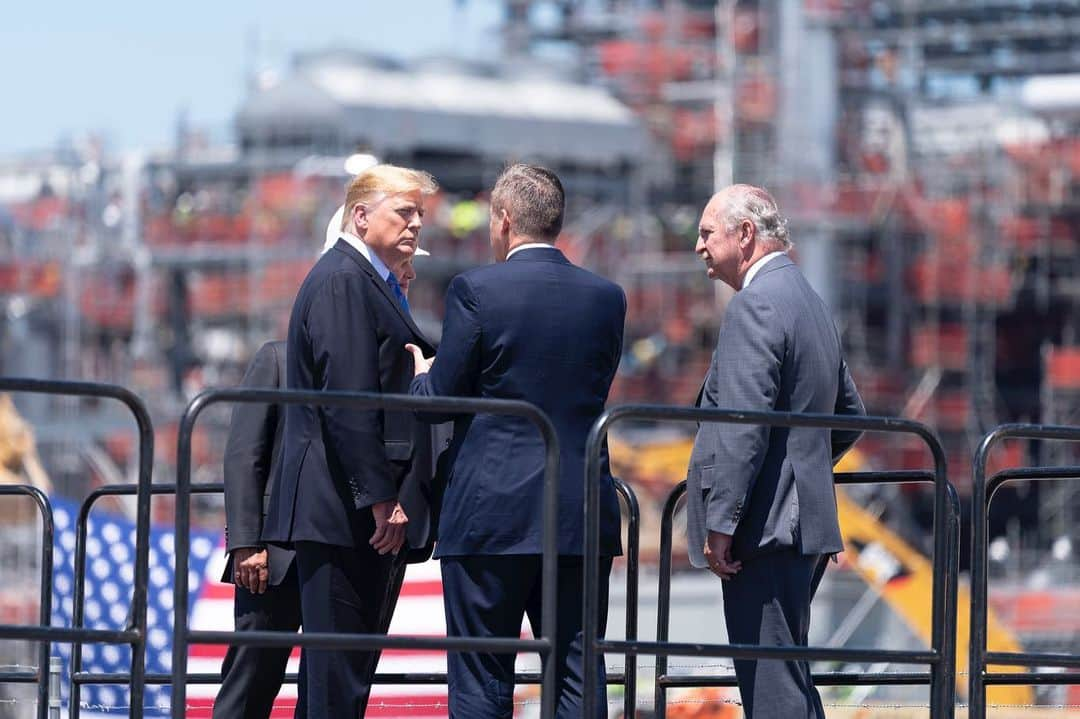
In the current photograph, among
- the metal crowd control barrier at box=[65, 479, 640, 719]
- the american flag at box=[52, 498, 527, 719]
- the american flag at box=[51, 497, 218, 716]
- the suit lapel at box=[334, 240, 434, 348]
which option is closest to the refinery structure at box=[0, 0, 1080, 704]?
the american flag at box=[52, 498, 527, 719]

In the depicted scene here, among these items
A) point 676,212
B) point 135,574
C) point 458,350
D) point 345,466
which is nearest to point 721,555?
point 458,350

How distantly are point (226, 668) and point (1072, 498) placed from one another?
141ft

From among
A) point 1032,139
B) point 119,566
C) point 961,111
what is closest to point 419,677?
point 119,566

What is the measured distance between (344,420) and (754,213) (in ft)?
4.41

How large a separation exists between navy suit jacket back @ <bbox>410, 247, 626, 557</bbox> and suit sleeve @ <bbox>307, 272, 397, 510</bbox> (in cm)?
16

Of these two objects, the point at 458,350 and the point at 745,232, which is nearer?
the point at 458,350

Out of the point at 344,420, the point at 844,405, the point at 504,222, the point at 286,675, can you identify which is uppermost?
the point at 504,222

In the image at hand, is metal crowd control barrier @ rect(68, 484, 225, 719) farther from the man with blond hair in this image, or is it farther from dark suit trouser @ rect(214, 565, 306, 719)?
the man with blond hair

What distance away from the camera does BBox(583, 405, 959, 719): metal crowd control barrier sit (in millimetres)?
5578

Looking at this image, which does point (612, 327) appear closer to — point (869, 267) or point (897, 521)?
point (897, 521)

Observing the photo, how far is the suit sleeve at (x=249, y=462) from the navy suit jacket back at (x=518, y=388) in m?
0.76

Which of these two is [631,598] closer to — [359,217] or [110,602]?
[359,217]

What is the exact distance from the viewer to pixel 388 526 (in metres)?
6.06

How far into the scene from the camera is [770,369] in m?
6.14
